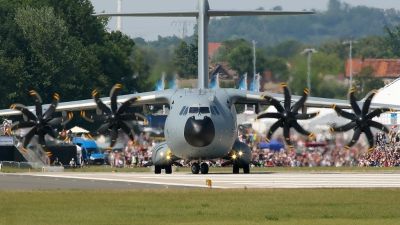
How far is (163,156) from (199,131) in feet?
13.6

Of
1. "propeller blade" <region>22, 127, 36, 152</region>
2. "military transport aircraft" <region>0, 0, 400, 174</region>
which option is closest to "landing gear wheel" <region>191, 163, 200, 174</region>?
"military transport aircraft" <region>0, 0, 400, 174</region>

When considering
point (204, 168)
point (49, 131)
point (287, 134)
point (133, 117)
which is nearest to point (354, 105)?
point (287, 134)

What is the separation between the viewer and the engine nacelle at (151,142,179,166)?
119 feet

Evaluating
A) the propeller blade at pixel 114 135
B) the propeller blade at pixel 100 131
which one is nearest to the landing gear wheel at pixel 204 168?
the propeller blade at pixel 114 135

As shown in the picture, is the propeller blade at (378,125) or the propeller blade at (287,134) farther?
the propeller blade at (378,125)

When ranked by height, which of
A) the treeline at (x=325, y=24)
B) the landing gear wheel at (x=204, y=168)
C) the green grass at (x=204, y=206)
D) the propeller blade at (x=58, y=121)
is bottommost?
the green grass at (x=204, y=206)

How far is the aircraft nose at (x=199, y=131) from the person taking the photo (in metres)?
32.7

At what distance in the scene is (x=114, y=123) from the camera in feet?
120

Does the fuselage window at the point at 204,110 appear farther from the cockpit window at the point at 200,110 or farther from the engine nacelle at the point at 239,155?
the engine nacelle at the point at 239,155

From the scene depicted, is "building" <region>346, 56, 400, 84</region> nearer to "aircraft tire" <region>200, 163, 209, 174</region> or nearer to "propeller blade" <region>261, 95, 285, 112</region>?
"propeller blade" <region>261, 95, 285, 112</region>

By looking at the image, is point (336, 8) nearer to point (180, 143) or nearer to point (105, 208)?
point (180, 143)

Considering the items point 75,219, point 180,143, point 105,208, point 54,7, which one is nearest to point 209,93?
point 180,143

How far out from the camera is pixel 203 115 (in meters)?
33.2

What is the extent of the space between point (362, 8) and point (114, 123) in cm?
6395
